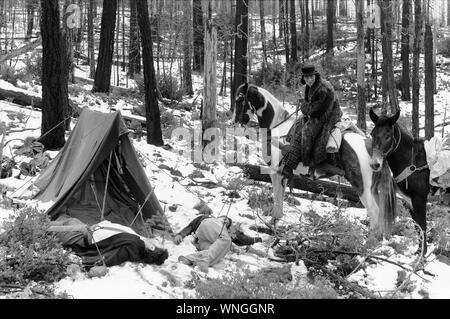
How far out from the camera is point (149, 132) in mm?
12500

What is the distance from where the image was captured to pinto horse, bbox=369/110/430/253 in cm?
656

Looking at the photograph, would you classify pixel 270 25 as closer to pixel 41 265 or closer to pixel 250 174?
pixel 250 174

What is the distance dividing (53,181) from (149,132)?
5048mm

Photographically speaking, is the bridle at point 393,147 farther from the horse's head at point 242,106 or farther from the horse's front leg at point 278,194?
the horse's head at point 242,106

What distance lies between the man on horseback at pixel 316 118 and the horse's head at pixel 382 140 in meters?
0.73

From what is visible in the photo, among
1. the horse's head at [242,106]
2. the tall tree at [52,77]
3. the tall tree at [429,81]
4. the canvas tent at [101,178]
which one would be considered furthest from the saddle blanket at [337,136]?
the tall tree at [429,81]

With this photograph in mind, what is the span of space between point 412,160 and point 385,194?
24.0 inches

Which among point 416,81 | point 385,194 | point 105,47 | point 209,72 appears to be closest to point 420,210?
point 385,194

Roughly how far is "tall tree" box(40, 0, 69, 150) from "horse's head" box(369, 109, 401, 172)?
6269mm

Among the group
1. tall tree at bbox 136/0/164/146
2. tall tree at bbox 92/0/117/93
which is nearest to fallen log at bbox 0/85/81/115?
tall tree at bbox 136/0/164/146

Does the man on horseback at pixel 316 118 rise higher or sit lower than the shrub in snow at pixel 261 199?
higher

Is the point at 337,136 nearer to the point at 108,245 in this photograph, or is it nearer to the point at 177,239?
the point at 177,239

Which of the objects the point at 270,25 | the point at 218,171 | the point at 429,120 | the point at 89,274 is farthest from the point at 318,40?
the point at 89,274

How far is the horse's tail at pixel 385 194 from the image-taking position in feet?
21.8
